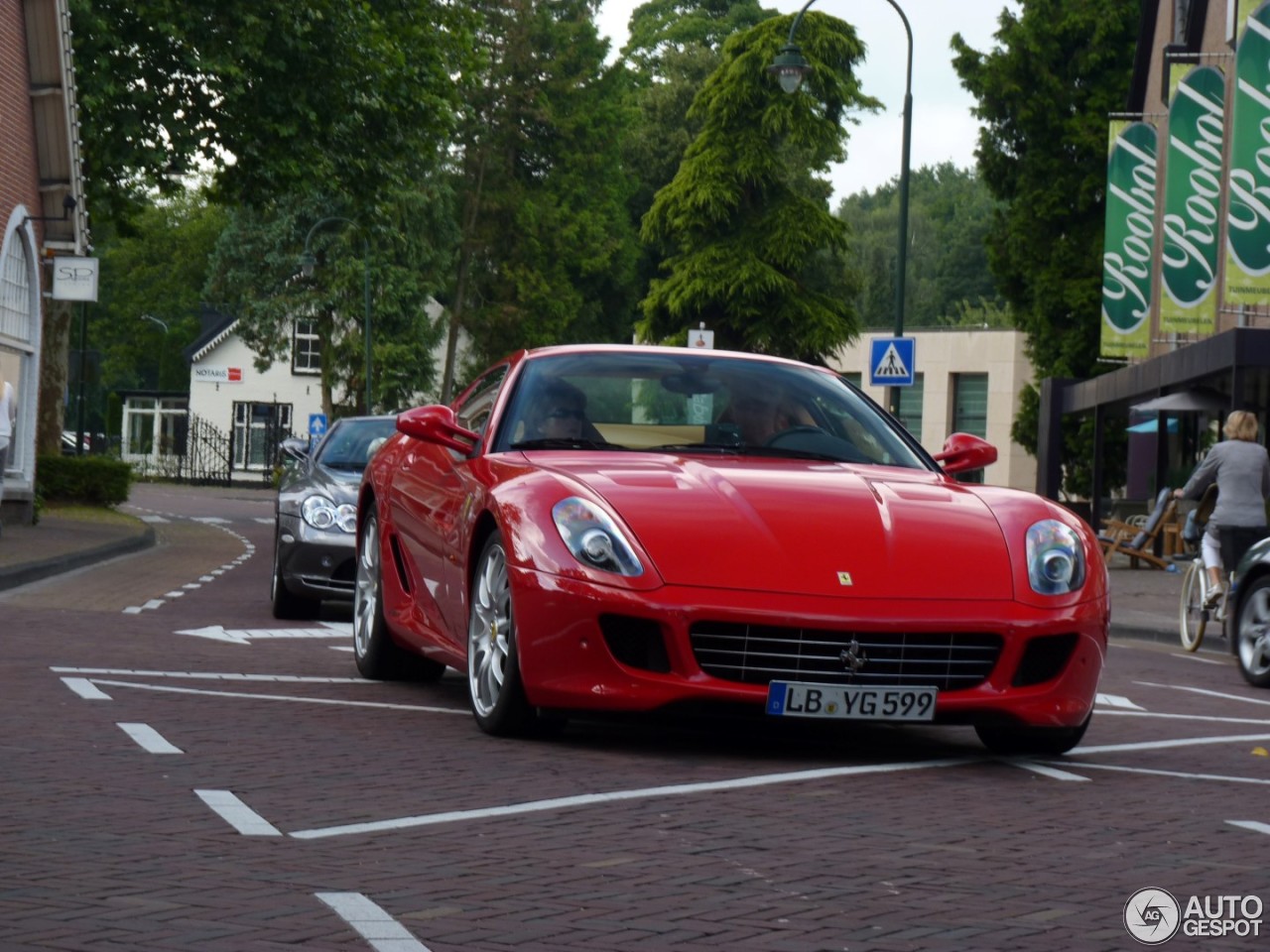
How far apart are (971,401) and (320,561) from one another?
62.8 meters

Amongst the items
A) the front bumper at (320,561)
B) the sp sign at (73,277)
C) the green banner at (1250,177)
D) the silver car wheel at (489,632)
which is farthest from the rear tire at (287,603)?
the sp sign at (73,277)

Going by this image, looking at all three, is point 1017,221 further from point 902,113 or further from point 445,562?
point 445,562

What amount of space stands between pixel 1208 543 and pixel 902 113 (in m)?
13.5

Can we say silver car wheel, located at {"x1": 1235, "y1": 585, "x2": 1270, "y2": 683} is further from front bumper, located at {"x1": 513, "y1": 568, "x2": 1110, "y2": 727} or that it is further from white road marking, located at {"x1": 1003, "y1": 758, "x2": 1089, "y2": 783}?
front bumper, located at {"x1": 513, "y1": 568, "x2": 1110, "y2": 727}

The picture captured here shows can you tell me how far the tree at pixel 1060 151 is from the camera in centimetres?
4794

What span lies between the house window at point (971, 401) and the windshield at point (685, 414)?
6662 centimetres

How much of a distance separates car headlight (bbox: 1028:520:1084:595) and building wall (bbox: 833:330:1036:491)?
6457cm

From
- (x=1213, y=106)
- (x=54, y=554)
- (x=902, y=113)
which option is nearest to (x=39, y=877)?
(x=54, y=554)

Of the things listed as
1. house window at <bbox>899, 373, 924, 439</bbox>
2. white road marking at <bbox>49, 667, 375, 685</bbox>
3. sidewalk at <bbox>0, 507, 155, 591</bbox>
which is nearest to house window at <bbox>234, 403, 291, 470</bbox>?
house window at <bbox>899, 373, 924, 439</bbox>

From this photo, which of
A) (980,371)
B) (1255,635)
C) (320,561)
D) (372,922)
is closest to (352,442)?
(320,561)

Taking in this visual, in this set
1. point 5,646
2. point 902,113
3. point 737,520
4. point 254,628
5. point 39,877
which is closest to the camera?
point 39,877

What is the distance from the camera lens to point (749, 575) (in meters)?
7.04

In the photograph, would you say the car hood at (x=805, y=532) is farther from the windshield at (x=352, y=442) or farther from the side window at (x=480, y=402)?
the windshield at (x=352, y=442)

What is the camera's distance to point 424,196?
6756cm
